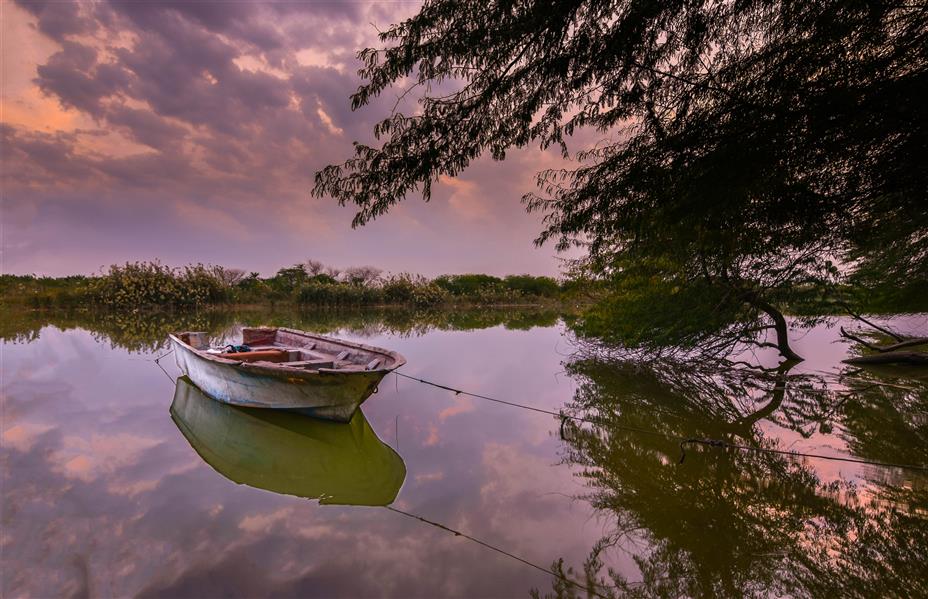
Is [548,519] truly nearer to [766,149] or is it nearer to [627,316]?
[766,149]

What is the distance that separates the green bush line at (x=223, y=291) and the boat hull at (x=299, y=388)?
9033mm

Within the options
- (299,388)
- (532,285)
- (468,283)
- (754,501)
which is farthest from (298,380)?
(532,285)

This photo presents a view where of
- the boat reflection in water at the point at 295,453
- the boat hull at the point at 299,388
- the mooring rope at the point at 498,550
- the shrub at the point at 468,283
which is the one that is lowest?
the boat reflection in water at the point at 295,453

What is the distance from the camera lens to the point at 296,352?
807cm

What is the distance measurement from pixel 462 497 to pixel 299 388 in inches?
108

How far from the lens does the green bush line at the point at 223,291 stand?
2938cm

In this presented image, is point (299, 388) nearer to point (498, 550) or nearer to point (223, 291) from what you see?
point (498, 550)

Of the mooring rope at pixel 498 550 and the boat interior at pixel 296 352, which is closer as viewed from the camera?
the mooring rope at pixel 498 550


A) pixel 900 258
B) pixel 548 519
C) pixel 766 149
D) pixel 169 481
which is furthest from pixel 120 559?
pixel 900 258

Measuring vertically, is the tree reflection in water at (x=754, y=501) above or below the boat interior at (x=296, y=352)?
below

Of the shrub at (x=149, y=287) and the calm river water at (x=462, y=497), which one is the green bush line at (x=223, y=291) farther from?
the calm river water at (x=462, y=497)

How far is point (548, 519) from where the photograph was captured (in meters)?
3.68

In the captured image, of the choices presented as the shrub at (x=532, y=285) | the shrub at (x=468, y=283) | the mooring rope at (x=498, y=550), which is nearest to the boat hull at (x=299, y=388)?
the mooring rope at (x=498, y=550)

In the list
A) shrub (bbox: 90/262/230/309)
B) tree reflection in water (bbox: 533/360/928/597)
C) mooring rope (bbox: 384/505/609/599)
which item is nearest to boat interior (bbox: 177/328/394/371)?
mooring rope (bbox: 384/505/609/599)
